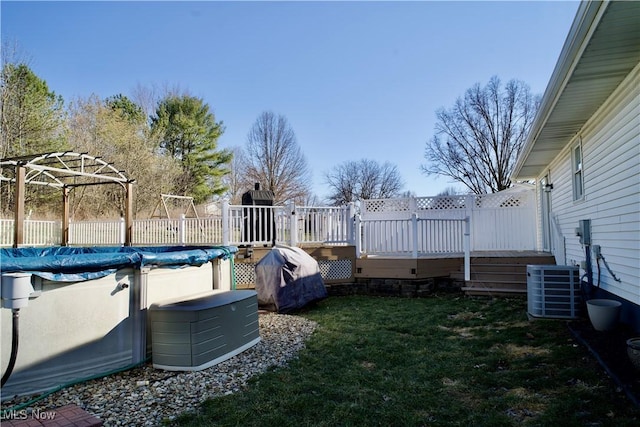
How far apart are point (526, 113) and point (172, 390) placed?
2337 centimetres

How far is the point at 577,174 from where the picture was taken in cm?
602

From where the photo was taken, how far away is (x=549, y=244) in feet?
27.7

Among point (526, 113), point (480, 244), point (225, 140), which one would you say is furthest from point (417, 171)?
point (480, 244)

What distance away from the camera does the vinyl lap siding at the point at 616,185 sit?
364 centimetres

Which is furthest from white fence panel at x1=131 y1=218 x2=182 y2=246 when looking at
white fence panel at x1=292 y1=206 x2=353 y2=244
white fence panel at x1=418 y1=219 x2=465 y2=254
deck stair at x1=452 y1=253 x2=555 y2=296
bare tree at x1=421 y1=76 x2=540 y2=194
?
bare tree at x1=421 y1=76 x2=540 y2=194

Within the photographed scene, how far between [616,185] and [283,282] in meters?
4.76

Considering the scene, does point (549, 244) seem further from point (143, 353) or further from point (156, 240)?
point (156, 240)

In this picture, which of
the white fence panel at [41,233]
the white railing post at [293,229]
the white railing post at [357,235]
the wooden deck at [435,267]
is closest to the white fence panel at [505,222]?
the wooden deck at [435,267]

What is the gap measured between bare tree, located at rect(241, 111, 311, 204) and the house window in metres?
20.1

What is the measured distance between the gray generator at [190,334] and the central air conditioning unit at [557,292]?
167 inches

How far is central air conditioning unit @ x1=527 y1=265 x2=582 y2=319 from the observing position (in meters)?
4.89

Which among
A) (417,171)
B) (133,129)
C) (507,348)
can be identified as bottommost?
(507,348)

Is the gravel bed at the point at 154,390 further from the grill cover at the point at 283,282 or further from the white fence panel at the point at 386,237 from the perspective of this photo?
the white fence panel at the point at 386,237

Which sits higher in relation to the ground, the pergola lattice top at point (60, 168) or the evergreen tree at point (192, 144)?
the evergreen tree at point (192, 144)
